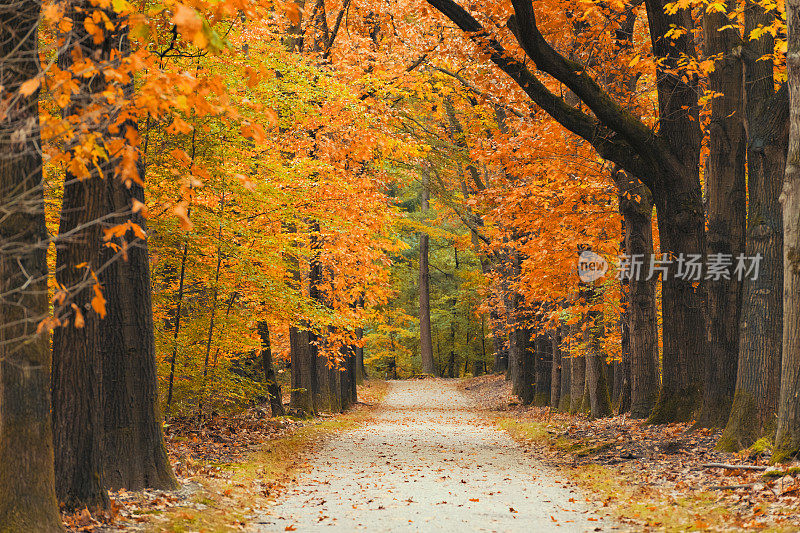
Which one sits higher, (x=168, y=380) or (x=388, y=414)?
(x=168, y=380)

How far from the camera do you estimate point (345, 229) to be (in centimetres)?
1630

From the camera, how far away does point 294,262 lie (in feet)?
60.2

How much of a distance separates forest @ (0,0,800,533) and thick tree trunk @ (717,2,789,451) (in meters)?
0.03

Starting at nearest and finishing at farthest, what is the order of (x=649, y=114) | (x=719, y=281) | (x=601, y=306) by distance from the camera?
(x=719, y=281), (x=649, y=114), (x=601, y=306)

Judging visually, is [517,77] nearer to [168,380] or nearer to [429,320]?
[168,380]

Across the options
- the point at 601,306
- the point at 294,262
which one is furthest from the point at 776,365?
the point at 294,262

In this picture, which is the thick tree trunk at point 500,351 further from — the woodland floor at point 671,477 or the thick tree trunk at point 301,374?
the woodland floor at point 671,477

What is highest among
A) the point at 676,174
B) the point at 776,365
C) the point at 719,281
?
the point at 676,174

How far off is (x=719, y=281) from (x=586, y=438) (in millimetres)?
3702

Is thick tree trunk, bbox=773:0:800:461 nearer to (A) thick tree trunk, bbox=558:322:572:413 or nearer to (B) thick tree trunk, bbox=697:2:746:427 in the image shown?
(B) thick tree trunk, bbox=697:2:746:427

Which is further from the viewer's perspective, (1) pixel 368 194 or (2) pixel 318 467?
(1) pixel 368 194

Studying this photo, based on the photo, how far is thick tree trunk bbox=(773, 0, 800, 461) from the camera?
26.3ft

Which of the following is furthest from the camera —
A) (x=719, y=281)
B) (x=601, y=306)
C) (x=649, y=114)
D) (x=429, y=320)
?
(x=429, y=320)

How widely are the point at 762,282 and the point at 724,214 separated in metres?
2.25
